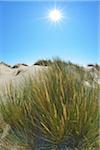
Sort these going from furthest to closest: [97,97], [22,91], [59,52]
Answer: [59,52] → [22,91] → [97,97]

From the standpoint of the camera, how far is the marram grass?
113 inches

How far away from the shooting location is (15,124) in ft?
10.5

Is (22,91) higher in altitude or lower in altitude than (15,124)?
higher

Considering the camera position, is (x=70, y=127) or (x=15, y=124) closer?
(x=70, y=127)

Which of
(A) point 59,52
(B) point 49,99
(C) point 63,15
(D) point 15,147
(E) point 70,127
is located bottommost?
(D) point 15,147

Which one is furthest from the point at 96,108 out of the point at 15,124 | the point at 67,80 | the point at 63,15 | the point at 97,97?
the point at 63,15

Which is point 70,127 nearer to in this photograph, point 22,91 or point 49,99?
point 49,99

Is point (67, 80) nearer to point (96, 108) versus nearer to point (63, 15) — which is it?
point (96, 108)

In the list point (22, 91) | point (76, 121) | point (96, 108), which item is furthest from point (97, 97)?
point (22, 91)

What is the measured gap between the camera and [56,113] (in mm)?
2838

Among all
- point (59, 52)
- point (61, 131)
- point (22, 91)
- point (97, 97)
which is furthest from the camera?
point (59, 52)

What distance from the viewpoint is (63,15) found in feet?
11.7

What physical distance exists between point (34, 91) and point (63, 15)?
86cm

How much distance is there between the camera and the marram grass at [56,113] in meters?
2.88
